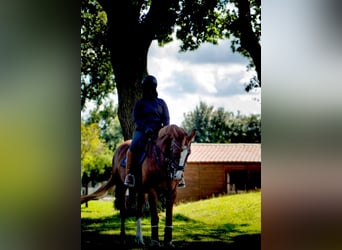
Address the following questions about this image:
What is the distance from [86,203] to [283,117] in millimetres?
1691

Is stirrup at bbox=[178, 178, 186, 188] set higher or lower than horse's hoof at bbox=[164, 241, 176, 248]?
higher

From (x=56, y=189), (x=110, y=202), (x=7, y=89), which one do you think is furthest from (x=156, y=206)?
(x=7, y=89)

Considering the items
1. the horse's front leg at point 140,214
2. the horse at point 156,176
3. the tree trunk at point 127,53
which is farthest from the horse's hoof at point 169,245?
the tree trunk at point 127,53

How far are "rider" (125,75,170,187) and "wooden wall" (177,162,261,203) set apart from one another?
1.32ft

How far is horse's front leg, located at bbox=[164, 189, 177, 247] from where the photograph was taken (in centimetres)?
437

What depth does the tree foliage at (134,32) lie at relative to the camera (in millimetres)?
4344

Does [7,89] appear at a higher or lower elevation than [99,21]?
lower

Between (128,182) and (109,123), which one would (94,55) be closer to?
(109,123)

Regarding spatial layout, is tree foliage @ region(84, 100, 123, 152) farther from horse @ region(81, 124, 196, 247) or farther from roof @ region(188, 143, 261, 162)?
roof @ region(188, 143, 261, 162)

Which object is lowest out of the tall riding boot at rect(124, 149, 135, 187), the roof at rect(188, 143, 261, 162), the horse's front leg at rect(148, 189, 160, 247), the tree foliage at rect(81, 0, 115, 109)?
the horse's front leg at rect(148, 189, 160, 247)

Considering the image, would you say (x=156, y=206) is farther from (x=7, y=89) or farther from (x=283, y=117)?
(x=7, y=89)

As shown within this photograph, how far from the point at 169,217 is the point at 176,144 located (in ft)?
1.90

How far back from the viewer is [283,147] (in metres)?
4.17

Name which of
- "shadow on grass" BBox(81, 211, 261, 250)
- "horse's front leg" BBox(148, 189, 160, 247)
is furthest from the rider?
"shadow on grass" BBox(81, 211, 261, 250)
